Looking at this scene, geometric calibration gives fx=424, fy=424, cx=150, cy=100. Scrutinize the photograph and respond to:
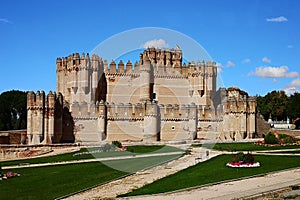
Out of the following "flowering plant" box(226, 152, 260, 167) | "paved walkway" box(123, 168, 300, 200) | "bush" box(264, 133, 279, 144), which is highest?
"bush" box(264, 133, 279, 144)

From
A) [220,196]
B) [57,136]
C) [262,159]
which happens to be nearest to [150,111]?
[57,136]

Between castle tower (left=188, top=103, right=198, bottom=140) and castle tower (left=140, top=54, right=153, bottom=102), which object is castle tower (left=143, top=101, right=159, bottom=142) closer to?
castle tower (left=188, top=103, right=198, bottom=140)

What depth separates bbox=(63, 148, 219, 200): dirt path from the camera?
21.5 meters

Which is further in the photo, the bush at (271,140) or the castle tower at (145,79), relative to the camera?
the castle tower at (145,79)

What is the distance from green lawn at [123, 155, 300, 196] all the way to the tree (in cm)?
5213

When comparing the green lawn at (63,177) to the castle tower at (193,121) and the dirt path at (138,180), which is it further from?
the castle tower at (193,121)

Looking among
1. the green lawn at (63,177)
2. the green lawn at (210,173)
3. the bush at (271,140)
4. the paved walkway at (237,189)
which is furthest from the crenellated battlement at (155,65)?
the paved walkway at (237,189)

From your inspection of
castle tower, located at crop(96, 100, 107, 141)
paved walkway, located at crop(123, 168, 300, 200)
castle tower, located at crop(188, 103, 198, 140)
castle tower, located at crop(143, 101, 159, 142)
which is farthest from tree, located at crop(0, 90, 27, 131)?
paved walkway, located at crop(123, 168, 300, 200)

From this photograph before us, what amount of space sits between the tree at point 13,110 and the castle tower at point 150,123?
1248 inches

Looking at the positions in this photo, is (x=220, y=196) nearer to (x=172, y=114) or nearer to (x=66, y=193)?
(x=66, y=193)

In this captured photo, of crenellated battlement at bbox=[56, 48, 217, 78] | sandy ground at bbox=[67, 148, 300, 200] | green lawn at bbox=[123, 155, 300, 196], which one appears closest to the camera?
sandy ground at bbox=[67, 148, 300, 200]

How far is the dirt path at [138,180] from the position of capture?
70.7 feet

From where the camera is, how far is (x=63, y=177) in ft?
86.3

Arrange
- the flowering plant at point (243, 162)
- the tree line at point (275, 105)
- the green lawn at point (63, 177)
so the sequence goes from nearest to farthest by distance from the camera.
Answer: the green lawn at point (63, 177) < the flowering plant at point (243, 162) < the tree line at point (275, 105)
